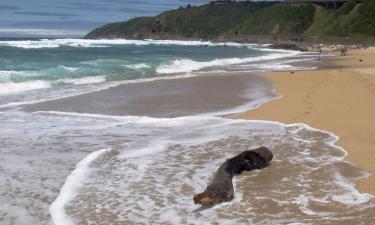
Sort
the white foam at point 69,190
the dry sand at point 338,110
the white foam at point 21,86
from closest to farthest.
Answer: the white foam at point 69,190, the dry sand at point 338,110, the white foam at point 21,86

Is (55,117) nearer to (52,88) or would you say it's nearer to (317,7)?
(52,88)

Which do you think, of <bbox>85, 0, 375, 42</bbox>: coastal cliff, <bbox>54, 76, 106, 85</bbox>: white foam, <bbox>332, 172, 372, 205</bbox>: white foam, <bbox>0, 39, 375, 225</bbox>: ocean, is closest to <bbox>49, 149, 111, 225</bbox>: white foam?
<bbox>0, 39, 375, 225</bbox>: ocean

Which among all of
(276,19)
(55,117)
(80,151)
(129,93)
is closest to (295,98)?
(129,93)

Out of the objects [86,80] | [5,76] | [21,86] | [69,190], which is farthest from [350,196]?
[86,80]

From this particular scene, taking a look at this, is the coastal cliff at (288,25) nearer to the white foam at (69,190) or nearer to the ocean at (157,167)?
the ocean at (157,167)

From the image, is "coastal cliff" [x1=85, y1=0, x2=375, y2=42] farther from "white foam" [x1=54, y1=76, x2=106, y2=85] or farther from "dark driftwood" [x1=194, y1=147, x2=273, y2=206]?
"dark driftwood" [x1=194, y1=147, x2=273, y2=206]

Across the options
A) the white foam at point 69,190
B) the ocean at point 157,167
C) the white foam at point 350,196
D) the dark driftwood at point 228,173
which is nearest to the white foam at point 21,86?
the ocean at point 157,167

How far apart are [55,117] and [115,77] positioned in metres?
14.7

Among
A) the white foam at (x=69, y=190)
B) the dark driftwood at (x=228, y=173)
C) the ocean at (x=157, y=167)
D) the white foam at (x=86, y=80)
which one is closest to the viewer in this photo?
the white foam at (x=69, y=190)

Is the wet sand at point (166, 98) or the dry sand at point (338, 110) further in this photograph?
the wet sand at point (166, 98)

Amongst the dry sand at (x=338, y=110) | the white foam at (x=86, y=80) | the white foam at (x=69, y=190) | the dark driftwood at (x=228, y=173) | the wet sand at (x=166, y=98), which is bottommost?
the white foam at (x=86, y=80)

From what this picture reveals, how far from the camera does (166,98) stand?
18031 mm

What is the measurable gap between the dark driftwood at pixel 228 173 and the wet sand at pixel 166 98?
5.89 m

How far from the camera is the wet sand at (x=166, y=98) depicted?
15227 mm
